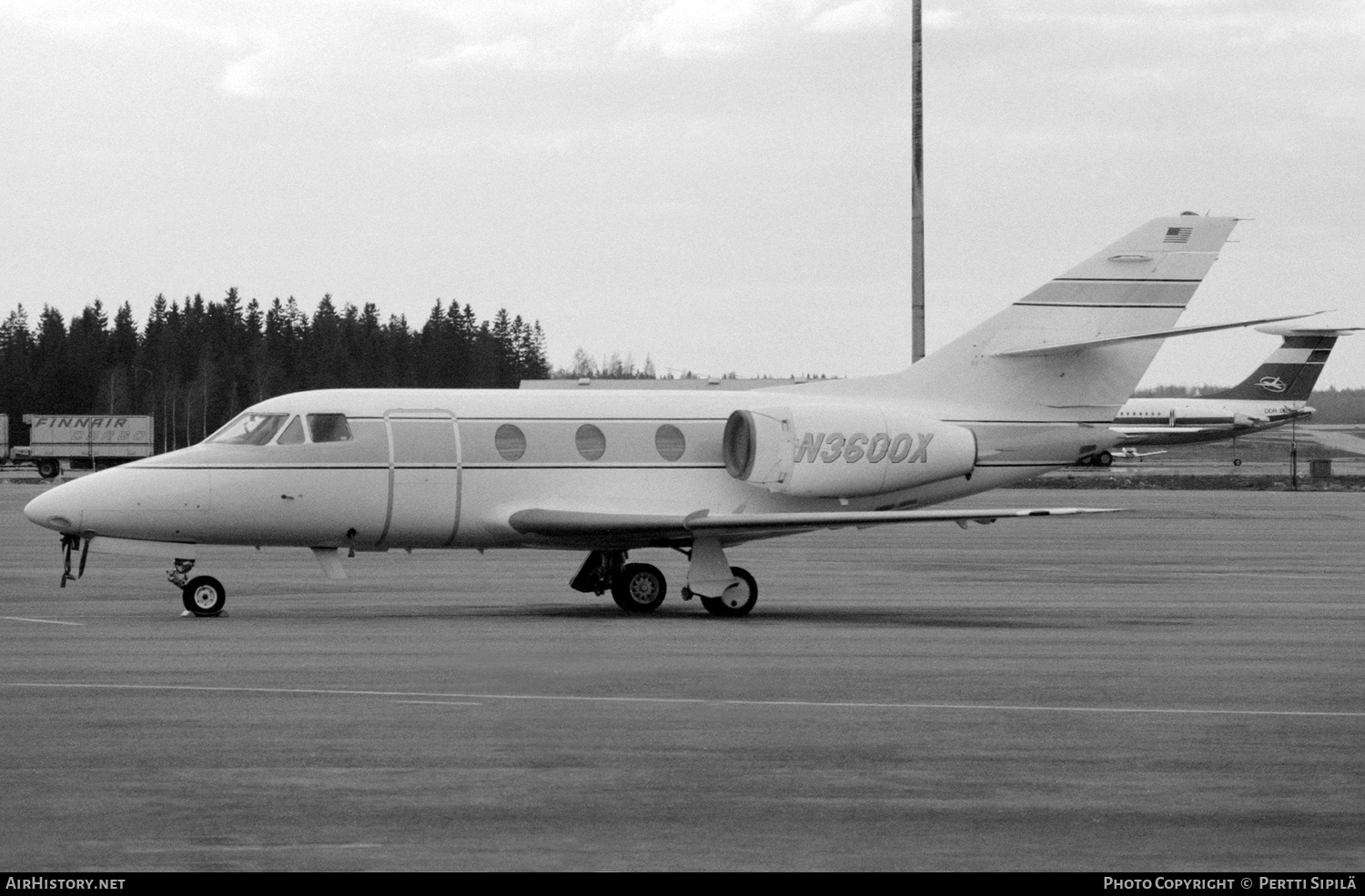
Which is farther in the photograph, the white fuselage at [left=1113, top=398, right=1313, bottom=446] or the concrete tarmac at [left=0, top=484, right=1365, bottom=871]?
the white fuselage at [left=1113, top=398, right=1313, bottom=446]

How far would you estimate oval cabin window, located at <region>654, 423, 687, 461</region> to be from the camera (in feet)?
74.4

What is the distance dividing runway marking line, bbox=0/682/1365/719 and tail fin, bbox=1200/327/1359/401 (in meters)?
78.1

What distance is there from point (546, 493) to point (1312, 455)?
10919cm

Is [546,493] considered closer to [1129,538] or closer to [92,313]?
[1129,538]

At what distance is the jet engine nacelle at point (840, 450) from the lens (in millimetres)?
22516

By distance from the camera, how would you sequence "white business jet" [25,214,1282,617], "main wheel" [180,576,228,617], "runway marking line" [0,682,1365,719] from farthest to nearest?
"white business jet" [25,214,1282,617] → "main wheel" [180,576,228,617] → "runway marking line" [0,682,1365,719]

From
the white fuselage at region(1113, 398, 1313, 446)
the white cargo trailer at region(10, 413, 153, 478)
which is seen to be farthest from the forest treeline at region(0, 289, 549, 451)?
the white fuselage at region(1113, 398, 1313, 446)

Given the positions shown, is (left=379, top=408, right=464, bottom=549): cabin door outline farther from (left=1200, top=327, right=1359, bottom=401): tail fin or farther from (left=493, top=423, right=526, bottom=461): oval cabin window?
(left=1200, top=327, right=1359, bottom=401): tail fin

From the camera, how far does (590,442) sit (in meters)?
22.4

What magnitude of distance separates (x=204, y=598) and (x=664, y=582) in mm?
5363

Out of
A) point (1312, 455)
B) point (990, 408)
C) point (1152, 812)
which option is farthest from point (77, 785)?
point (1312, 455)

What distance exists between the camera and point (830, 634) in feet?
61.9

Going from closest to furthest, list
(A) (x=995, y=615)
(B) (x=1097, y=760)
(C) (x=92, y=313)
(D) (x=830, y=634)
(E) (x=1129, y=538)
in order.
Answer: (B) (x=1097, y=760) < (D) (x=830, y=634) < (A) (x=995, y=615) < (E) (x=1129, y=538) < (C) (x=92, y=313)

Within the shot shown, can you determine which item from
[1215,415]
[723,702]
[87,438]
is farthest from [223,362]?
[723,702]
